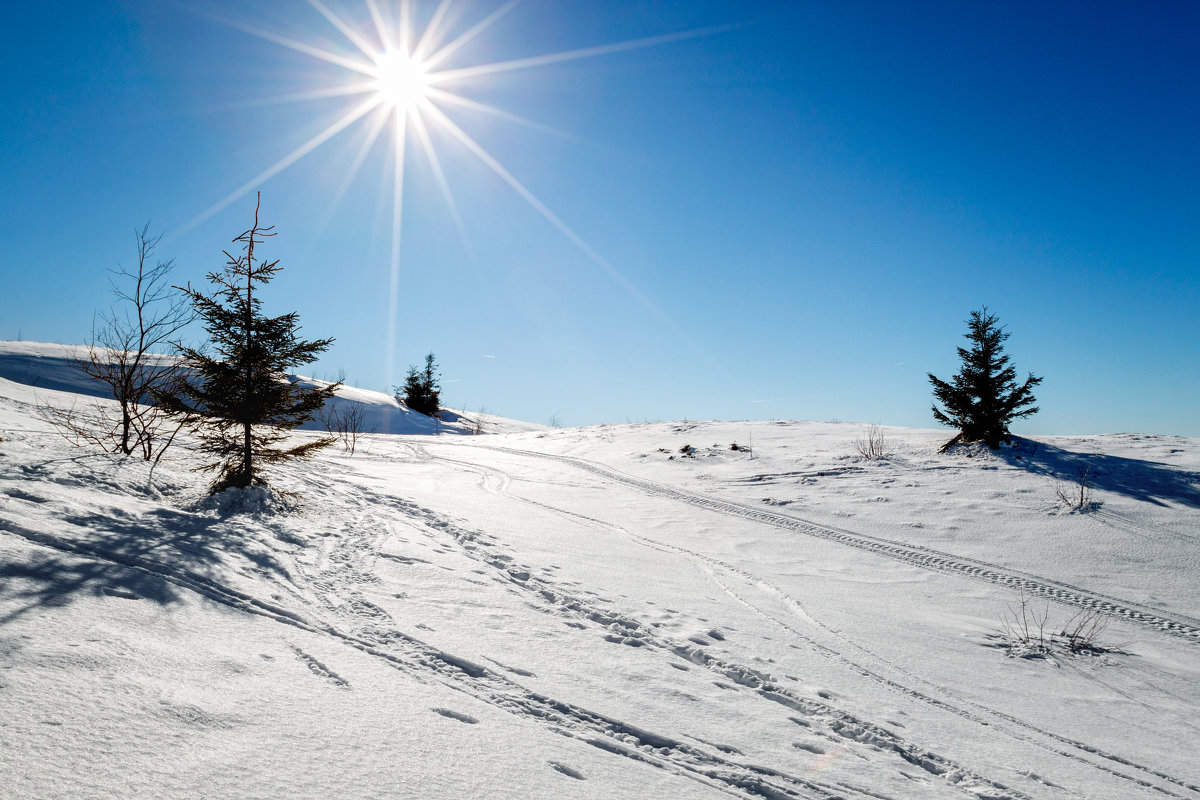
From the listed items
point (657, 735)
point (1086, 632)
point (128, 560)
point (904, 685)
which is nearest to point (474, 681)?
point (657, 735)

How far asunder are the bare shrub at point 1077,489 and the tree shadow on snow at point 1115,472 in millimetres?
22

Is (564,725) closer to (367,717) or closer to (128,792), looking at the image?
(367,717)

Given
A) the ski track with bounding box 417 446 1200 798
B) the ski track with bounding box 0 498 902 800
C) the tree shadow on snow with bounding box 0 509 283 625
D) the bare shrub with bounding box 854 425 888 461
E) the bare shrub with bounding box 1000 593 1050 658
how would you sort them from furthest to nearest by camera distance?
the bare shrub with bounding box 854 425 888 461
the bare shrub with bounding box 1000 593 1050 658
the ski track with bounding box 417 446 1200 798
the tree shadow on snow with bounding box 0 509 283 625
the ski track with bounding box 0 498 902 800

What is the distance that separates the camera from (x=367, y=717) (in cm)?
282

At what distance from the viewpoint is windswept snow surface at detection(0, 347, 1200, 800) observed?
2.47 meters

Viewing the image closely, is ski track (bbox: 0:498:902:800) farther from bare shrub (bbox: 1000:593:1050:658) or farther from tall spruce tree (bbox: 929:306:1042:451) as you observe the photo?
tall spruce tree (bbox: 929:306:1042:451)

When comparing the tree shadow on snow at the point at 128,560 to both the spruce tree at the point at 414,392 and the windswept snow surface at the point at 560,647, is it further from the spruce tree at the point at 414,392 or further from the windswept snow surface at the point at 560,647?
the spruce tree at the point at 414,392

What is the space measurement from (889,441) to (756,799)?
14970mm

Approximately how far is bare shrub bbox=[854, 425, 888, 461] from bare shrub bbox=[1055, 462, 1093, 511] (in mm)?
3725

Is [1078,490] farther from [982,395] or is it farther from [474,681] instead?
[474,681]

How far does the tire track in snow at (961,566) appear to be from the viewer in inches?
234

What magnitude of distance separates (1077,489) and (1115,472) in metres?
1.96

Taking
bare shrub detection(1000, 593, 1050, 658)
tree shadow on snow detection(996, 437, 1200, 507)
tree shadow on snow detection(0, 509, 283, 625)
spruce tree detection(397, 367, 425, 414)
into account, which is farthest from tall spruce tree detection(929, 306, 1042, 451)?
spruce tree detection(397, 367, 425, 414)

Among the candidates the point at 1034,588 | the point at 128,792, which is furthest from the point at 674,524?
the point at 128,792
